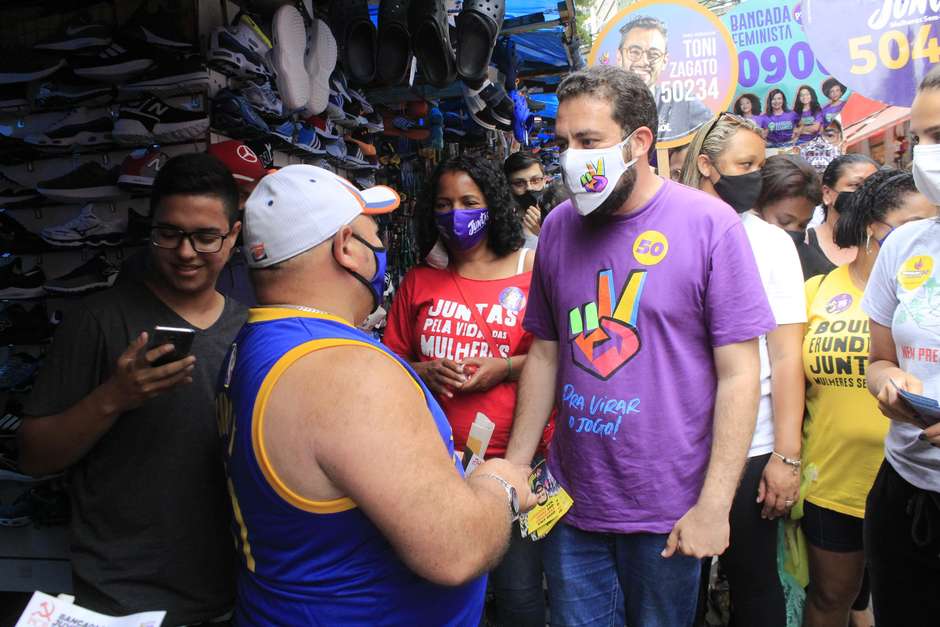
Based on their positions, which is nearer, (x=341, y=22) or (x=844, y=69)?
(x=341, y=22)

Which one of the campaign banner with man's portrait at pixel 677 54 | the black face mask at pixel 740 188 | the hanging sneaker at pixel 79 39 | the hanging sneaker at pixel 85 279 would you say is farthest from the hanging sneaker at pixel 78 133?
the campaign banner with man's portrait at pixel 677 54

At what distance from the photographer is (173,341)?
179 cm

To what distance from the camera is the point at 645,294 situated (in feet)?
6.77

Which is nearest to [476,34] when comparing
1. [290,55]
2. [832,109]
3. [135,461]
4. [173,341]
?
[290,55]

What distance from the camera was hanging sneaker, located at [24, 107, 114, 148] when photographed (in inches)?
134

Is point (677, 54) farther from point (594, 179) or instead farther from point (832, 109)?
point (594, 179)

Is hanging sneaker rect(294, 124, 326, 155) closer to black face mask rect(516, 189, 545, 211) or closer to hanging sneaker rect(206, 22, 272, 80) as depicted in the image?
hanging sneaker rect(206, 22, 272, 80)

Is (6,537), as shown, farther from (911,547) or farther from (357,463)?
(911,547)

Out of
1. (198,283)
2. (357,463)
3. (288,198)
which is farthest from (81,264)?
(357,463)

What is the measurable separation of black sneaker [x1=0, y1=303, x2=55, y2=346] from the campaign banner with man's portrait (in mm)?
3965

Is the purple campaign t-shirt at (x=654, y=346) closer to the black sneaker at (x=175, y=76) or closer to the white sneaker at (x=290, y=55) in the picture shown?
the white sneaker at (x=290, y=55)

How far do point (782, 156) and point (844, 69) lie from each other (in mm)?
1024

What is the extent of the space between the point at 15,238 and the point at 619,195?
3239 mm

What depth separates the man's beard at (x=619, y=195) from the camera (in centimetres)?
212
